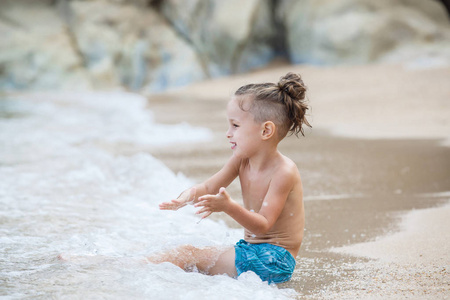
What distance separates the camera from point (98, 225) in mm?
2936

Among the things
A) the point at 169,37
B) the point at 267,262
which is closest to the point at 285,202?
the point at 267,262

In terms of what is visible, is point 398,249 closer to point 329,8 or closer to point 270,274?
point 270,274

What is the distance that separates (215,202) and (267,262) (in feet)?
1.39

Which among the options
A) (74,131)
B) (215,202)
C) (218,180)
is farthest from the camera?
(74,131)

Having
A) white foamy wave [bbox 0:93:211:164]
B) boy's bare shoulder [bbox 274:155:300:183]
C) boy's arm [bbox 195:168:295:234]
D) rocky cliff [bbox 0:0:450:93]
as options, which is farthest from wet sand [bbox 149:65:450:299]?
rocky cliff [bbox 0:0:450:93]

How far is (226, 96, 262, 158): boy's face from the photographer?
216 centimetres

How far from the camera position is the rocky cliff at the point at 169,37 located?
13.5 meters

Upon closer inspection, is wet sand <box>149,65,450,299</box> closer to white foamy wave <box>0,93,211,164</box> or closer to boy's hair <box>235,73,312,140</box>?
white foamy wave <box>0,93,211,164</box>

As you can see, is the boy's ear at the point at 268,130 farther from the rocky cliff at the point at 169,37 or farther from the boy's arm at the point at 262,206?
the rocky cliff at the point at 169,37

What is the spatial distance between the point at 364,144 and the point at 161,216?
2.96 metres

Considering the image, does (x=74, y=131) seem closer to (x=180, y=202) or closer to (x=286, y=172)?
(x=180, y=202)

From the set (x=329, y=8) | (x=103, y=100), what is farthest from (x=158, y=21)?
(x=329, y=8)

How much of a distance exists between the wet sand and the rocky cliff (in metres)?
4.62

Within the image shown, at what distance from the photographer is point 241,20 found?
16172 mm
